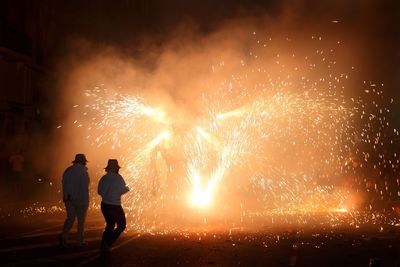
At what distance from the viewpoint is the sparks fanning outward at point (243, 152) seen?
70.3 ft

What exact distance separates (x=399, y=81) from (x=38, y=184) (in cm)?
1997

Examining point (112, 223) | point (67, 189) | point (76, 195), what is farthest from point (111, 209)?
point (67, 189)

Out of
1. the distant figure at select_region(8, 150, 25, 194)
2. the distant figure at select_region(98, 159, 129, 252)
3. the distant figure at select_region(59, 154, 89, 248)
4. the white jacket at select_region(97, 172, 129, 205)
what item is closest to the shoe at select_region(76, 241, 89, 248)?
the distant figure at select_region(59, 154, 89, 248)

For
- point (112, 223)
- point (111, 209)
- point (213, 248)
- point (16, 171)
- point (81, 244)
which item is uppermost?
point (16, 171)

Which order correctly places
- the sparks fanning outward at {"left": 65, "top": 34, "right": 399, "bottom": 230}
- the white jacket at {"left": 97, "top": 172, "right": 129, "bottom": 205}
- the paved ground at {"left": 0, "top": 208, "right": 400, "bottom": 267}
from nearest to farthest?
the paved ground at {"left": 0, "top": 208, "right": 400, "bottom": 267} → the white jacket at {"left": 97, "top": 172, "right": 129, "bottom": 205} → the sparks fanning outward at {"left": 65, "top": 34, "right": 399, "bottom": 230}

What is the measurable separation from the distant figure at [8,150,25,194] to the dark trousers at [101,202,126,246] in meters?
15.4

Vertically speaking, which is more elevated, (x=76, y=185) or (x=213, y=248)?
(x=76, y=185)

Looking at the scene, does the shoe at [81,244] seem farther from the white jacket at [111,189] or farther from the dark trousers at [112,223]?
the white jacket at [111,189]

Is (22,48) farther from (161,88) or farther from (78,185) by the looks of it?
(78,185)

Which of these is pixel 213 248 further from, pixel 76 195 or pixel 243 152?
pixel 243 152

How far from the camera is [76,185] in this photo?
11.5 m

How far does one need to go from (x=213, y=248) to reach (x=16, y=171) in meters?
15.9

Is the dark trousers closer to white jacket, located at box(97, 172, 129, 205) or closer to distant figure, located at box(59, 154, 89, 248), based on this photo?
white jacket, located at box(97, 172, 129, 205)

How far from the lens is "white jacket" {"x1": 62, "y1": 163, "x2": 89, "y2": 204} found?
453 inches
